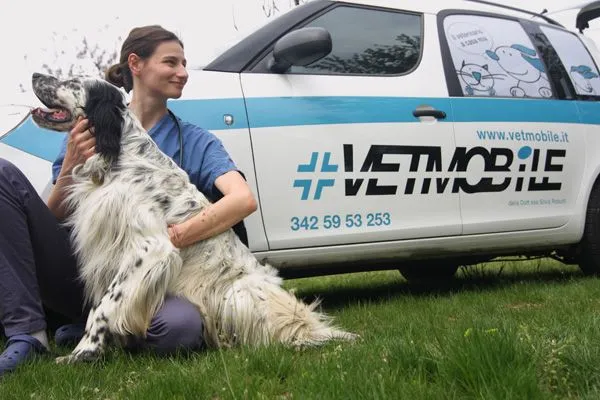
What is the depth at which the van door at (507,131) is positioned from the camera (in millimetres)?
4164

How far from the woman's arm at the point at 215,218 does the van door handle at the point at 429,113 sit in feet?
5.04

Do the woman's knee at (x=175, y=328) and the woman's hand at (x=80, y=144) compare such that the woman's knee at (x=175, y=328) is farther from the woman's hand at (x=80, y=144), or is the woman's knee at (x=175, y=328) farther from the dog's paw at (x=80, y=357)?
the woman's hand at (x=80, y=144)

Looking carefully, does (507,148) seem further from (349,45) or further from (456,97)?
(349,45)

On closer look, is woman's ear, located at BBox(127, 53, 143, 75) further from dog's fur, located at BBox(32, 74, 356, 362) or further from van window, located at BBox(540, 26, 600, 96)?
van window, located at BBox(540, 26, 600, 96)

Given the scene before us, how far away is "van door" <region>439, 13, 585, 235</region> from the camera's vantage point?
4164mm

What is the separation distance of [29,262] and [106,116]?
0.68 m

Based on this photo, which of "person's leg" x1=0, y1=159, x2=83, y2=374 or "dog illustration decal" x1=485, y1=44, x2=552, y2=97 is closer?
"person's leg" x1=0, y1=159, x2=83, y2=374

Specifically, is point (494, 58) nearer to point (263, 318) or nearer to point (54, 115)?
point (263, 318)

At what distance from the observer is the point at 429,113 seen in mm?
4004

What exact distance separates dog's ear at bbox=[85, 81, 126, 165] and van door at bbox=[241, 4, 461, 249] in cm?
88

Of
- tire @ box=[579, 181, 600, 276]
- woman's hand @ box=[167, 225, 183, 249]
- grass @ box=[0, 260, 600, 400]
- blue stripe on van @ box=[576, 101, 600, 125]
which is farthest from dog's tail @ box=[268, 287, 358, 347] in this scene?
blue stripe on van @ box=[576, 101, 600, 125]

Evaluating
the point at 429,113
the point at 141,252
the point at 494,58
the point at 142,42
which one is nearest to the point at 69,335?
the point at 141,252

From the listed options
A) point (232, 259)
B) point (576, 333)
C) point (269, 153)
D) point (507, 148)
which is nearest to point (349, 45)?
point (269, 153)

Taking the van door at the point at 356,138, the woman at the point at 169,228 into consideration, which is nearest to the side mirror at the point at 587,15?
the van door at the point at 356,138
